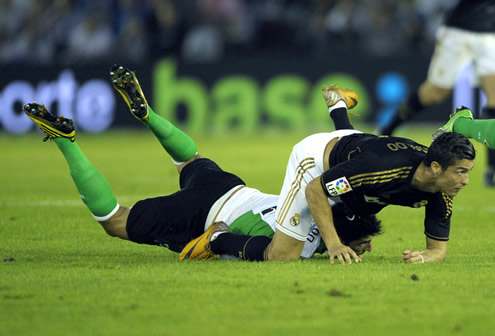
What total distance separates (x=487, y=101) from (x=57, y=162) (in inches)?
280

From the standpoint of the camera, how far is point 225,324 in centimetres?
387

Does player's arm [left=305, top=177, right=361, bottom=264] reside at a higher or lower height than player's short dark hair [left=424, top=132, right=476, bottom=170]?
lower

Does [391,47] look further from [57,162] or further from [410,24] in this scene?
[57,162]

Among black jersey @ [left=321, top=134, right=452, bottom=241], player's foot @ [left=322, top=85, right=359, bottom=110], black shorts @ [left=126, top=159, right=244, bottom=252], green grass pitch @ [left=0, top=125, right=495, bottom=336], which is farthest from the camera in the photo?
player's foot @ [left=322, top=85, right=359, bottom=110]

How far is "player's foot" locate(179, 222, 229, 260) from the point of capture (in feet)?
18.5

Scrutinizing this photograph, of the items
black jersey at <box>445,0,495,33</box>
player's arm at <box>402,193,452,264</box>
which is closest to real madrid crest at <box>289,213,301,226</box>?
player's arm at <box>402,193,452,264</box>

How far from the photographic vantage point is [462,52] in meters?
9.32

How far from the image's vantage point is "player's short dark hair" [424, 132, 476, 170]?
4.93 metres

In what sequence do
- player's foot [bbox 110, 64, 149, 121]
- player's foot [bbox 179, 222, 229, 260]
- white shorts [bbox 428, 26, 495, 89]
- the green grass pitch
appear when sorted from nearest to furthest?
the green grass pitch
player's foot [bbox 179, 222, 229, 260]
player's foot [bbox 110, 64, 149, 121]
white shorts [bbox 428, 26, 495, 89]

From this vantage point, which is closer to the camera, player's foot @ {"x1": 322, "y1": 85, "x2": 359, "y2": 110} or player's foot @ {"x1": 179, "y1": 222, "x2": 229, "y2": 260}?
player's foot @ {"x1": 179, "y1": 222, "x2": 229, "y2": 260}

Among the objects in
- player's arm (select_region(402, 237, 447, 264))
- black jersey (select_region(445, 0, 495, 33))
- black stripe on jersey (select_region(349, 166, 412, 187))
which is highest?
black jersey (select_region(445, 0, 495, 33))

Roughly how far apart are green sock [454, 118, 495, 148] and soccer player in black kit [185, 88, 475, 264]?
895mm

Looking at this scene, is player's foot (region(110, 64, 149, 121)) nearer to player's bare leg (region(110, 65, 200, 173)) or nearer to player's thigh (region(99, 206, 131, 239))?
player's bare leg (region(110, 65, 200, 173))

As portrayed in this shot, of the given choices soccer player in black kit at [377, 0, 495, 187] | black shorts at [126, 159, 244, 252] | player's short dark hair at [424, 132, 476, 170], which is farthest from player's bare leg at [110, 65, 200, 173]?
soccer player in black kit at [377, 0, 495, 187]
